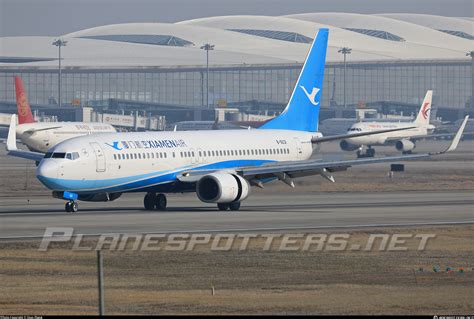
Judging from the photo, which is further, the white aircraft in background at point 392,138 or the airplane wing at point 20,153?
the white aircraft in background at point 392,138

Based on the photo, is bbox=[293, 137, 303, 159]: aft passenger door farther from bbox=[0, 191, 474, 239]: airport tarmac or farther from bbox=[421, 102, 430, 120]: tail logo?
bbox=[421, 102, 430, 120]: tail logo

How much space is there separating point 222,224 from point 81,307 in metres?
20.8

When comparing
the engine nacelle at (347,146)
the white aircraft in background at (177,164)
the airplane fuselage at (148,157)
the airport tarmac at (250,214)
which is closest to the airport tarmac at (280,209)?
the airport tarmac at (250,214)

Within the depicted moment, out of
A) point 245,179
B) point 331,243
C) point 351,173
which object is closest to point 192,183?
point 245,179

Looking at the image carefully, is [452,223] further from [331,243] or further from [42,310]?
[42,310]

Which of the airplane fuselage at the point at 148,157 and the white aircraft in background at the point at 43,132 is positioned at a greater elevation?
the airplane fuselage at the point at 148,157

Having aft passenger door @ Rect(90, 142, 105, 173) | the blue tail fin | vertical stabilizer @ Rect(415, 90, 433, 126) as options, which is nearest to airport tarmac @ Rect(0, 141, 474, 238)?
aft passenger door @ Rect(90, 142, 105, 173)

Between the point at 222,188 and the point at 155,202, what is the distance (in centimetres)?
460

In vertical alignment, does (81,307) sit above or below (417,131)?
above

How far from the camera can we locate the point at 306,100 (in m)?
64.1

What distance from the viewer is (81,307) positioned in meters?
26.3

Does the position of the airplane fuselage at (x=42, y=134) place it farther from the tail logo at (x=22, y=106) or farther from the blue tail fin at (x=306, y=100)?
the blue tail fin at (x=306, y=100)

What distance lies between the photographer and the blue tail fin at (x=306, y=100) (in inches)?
2495

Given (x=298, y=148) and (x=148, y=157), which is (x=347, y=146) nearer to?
(x=298, y=148)
